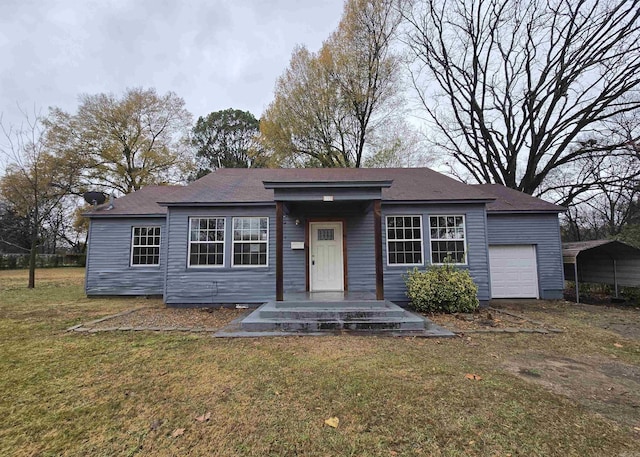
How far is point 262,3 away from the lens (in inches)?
477

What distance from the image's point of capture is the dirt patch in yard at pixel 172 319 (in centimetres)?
638

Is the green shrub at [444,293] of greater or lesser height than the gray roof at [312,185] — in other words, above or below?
below

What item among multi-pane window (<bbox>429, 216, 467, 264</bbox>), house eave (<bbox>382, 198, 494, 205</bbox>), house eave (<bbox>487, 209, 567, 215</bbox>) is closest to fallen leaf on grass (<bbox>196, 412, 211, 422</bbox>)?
house eave (<bbox>382, 198, 494, 205</bbox>)

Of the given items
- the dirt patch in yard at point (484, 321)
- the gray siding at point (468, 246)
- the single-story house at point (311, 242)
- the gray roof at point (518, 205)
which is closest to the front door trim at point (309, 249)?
the single-story house at point (311, 242)

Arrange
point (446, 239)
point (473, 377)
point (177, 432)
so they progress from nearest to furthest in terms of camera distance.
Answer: point (177, 432) → point (473, 377) → point (446, 239)

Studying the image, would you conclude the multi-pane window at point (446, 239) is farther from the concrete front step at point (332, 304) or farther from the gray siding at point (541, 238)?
the concrete front step at point (332, 304)

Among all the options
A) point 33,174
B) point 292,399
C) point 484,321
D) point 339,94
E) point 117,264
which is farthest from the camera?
point 339,94

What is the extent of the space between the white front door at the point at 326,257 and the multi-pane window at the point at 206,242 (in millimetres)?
2841

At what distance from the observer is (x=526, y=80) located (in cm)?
1631

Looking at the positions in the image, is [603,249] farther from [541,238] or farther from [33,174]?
[33,174]

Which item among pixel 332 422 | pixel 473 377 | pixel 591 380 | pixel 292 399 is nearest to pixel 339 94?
pixel 473 377

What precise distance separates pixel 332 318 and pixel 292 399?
3.13 m

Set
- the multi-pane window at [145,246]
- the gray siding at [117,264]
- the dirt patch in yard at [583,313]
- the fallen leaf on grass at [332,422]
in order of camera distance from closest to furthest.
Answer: the fallen leaf on grass at [332,422], the dirt patch in yard at [583,313], the gray siding at [117,264], the multi-pane window at [145,246]

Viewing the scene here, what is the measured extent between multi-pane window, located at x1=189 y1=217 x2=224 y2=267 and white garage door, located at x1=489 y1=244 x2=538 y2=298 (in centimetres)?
969
